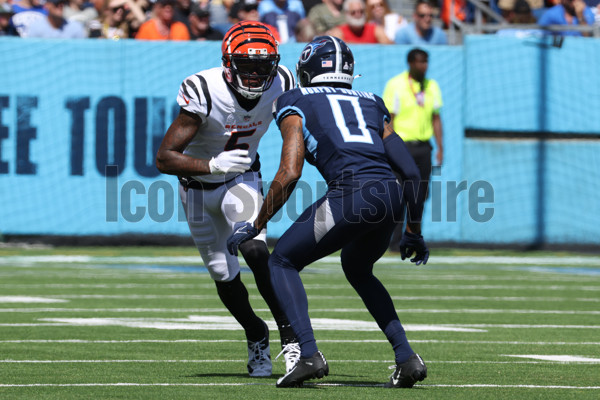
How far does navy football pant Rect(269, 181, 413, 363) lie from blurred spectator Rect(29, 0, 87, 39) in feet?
39.0

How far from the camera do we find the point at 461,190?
17.5 meters

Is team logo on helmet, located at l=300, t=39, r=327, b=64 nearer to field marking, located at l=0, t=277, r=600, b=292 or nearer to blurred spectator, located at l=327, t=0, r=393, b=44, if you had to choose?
field marking, located at l=0, t=277, r=600, b=292

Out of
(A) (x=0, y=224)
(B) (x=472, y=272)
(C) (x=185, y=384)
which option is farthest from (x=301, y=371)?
(A) (x=0, y=224)

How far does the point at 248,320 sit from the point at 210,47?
10.2 m

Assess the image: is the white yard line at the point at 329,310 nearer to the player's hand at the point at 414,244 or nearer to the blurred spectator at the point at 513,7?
the player's hand at the point at 414,244

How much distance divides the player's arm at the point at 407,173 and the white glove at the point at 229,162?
797 millimetres

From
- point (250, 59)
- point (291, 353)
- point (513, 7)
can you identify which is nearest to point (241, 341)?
point (291, 353)

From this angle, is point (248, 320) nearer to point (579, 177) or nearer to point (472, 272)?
point (472, 272)

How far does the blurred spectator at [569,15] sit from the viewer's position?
61.3 ft

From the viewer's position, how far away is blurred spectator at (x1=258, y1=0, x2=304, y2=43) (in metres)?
18.2

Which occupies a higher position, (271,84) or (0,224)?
(271,84)

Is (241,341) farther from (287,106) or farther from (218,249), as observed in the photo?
(287,106)

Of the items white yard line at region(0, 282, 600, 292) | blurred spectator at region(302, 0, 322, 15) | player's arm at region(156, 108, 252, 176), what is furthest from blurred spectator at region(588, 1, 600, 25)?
player's arm at region(156, 108, 252, 176)

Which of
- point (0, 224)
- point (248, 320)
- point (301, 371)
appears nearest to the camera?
point (301, 371)
